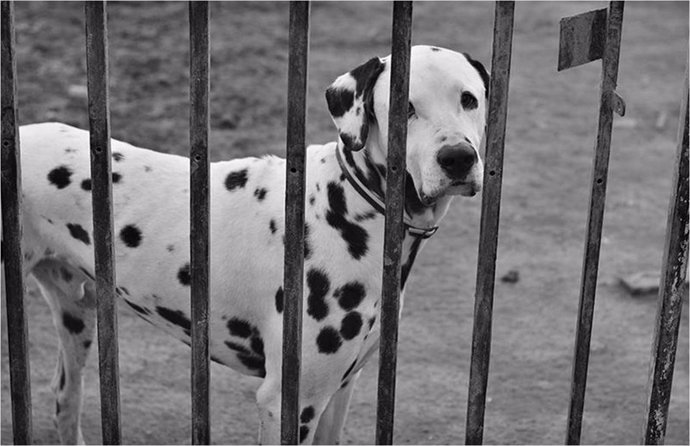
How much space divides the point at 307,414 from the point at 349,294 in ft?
1.57

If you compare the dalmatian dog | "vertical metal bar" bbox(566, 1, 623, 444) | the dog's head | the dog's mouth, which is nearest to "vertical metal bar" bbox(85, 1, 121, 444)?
the dalmatian dog

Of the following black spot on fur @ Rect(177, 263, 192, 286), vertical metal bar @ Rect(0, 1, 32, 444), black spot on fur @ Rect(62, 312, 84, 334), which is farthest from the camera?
black spot on fur @ Rect(62, 312, 84, 334)

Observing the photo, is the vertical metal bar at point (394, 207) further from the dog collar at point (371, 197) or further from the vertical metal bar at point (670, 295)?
the vertical metal bar at point (670, 295)

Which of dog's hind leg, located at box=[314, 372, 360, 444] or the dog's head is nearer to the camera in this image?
the dog's head

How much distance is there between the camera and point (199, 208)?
10.7 feet

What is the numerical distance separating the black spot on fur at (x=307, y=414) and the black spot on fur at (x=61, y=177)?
1174 mm

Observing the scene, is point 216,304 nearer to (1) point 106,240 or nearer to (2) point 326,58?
(1) point 106,240

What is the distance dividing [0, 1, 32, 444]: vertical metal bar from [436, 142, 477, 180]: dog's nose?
50.1 inches

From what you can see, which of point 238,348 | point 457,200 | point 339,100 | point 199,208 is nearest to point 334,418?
point 238,348

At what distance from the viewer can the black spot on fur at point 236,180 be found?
162 inches

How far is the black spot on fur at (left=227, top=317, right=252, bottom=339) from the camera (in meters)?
4.09

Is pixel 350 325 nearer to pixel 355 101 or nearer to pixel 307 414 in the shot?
pixel 307 414

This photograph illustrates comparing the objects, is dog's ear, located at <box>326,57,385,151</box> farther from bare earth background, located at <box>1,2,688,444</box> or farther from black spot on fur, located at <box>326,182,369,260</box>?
bare earth background, located at <box>1,2,688,444</box>

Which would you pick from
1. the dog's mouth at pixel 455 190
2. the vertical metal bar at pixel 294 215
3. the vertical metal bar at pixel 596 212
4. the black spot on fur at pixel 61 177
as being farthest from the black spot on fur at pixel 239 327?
the vertical metal bar at pixel 596 212
